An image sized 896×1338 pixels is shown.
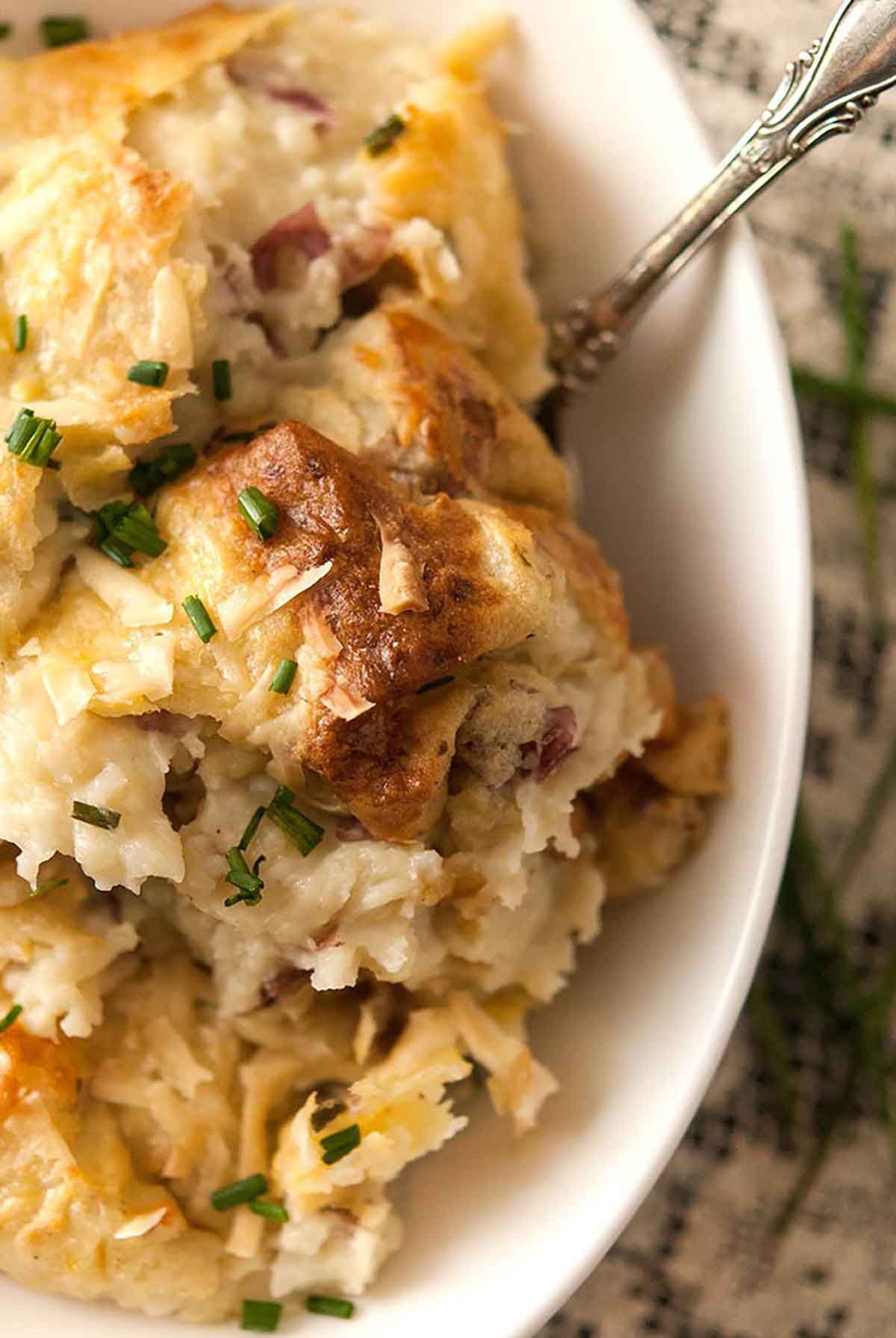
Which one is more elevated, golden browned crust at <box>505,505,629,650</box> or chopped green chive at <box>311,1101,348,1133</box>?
golden browned crust at <box>505,505,629,650</box>

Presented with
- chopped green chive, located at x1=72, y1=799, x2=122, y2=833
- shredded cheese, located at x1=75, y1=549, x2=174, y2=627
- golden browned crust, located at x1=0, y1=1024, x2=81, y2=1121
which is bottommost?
golden browned crust, located at x1=0, y1=1024, x2=81, y2=1121

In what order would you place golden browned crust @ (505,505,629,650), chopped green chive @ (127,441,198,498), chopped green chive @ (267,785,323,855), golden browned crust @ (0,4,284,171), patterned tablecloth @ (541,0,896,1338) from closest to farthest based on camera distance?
1. chopped green chive @ (267,785,323,855)
2. chopped green chive @ (127,441,198,498)
3. golden browned crust @ (505,505,629,650)
4. golden browned crust @ (0,4,284,171)
5. patterned tablecloth @ (541,0,896,1338)

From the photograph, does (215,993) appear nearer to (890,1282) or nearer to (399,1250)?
(399,1250)

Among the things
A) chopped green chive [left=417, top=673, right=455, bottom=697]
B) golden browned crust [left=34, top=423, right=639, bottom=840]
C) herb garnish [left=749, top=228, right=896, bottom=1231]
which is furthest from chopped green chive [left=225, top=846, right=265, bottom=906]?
herb garnish [left=749, top=228, right=896, bottom=1231]

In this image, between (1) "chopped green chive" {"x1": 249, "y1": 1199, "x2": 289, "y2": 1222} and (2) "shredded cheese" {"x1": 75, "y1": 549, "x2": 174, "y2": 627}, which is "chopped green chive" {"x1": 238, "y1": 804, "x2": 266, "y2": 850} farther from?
(1) "chopped green chive" {"x1": 249, "y1": 1199, "x2": 289, "y2": 1222}

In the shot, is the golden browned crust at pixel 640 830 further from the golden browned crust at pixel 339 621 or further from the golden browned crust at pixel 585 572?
the golden browned crust at pixel 339 621

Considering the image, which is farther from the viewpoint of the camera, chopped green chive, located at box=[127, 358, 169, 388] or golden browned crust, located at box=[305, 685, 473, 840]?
chopped green chive, located at box=[127, 358, 169, 388]

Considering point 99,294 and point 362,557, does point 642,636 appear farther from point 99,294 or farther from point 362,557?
point 99,294

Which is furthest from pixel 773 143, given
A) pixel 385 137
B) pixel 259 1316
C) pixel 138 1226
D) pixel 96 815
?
pixel 259 1316

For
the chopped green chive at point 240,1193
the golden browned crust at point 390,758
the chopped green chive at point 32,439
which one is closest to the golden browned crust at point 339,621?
the golden browned crust at point 390,758
